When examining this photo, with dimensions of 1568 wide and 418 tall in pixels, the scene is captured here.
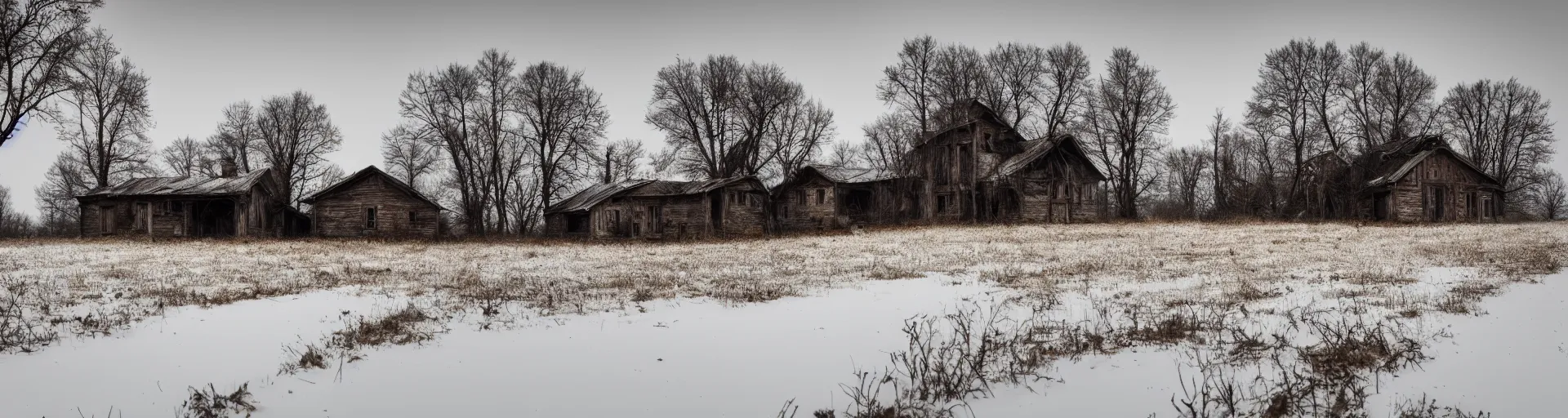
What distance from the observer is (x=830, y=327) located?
7.99 m

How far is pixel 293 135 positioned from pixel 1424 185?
64780 millimetres

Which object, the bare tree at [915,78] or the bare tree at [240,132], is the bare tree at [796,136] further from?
the bare tree at [240,132]

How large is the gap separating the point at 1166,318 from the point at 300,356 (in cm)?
896

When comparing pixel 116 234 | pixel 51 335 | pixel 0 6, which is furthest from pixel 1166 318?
pixel 116 234

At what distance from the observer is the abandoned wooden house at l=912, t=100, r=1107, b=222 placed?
1448 inches

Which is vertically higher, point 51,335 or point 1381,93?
point 1381,93

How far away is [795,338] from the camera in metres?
7.49

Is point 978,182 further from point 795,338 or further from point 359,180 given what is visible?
point 359,180

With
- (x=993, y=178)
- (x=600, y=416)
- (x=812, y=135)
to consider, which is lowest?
(x=600, y=416)

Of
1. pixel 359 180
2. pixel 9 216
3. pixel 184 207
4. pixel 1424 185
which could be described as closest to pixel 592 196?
pixel 359 180

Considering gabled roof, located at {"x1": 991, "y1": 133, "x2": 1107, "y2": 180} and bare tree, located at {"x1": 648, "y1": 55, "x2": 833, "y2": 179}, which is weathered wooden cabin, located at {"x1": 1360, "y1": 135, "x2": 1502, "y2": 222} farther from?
bare tree, located at {"x1": 648, "y1": 55, "x2": 833, "y2": 179}

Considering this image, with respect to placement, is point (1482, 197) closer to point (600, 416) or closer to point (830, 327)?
point (830, 327)

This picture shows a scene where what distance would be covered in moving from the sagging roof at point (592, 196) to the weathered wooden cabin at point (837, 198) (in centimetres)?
875

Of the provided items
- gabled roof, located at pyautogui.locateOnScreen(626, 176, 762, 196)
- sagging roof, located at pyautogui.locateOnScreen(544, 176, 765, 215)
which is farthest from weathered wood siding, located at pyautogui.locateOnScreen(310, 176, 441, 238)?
gabled roof, located at pyautogui.locateOnScreen(626, 176, 762, 196)
